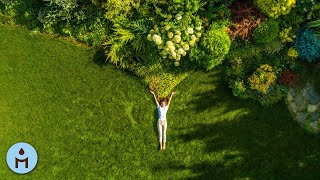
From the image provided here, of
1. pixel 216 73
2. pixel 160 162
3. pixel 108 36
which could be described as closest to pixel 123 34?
pixel 108 36

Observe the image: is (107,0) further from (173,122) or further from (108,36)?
(173,122)

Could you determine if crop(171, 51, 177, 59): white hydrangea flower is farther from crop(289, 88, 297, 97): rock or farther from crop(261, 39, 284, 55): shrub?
crop(289, 88, 297, 97): rock

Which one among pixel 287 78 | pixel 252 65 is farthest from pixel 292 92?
pixel 252 65

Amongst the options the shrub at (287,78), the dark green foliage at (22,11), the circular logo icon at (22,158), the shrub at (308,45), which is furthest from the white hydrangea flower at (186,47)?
the circular logo icon at (22,158)

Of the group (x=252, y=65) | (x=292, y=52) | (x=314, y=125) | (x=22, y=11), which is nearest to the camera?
(x=292, y=52)

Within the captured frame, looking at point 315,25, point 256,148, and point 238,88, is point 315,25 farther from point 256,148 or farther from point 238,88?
point 256,148

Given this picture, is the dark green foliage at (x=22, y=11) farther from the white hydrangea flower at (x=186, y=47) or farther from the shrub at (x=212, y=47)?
the shrub at (x=212, y=47)
